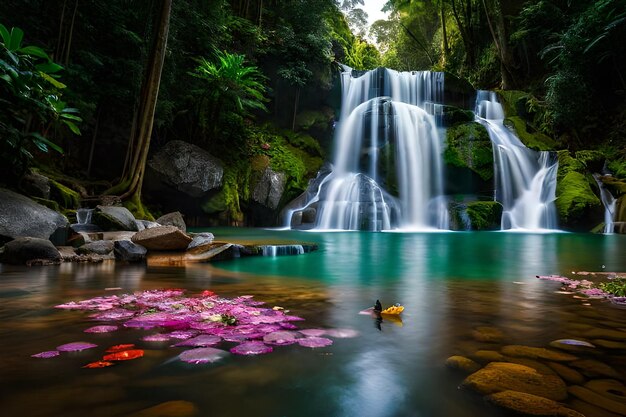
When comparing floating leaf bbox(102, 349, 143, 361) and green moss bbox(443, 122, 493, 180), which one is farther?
green moss bbox(443, 122, 493, 180)

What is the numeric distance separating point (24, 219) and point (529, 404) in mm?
7230

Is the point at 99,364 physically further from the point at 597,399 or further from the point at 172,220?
the point at 172,220

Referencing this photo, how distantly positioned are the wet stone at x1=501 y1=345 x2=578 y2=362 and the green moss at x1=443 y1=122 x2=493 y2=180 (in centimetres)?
1503

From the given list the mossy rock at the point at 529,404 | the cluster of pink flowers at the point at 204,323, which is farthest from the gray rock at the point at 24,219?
the mossy rock at the point at 529,404

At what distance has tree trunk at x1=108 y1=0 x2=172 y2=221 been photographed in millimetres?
10500

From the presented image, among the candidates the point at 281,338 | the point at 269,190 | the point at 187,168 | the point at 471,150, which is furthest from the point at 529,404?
the point at 471,150

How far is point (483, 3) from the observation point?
2448 centimetres

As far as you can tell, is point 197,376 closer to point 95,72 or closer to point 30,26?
point 30,26

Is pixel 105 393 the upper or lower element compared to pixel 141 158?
lower

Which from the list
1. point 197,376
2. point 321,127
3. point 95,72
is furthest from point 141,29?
point 197,376

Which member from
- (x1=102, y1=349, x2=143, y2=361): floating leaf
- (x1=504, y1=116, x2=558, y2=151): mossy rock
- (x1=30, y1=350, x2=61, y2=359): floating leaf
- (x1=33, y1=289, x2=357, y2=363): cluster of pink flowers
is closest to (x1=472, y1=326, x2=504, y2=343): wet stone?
(x1=33, y1=289, x2=357, y2=363): cluster of pink flowers

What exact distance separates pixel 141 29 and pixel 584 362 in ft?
47.5

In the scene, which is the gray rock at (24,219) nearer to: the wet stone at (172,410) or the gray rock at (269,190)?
the wet stone at (172,410)

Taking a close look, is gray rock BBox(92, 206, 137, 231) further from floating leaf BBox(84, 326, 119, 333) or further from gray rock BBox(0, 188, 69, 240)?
floating leaf BBox(84, 326, 119, 333)
